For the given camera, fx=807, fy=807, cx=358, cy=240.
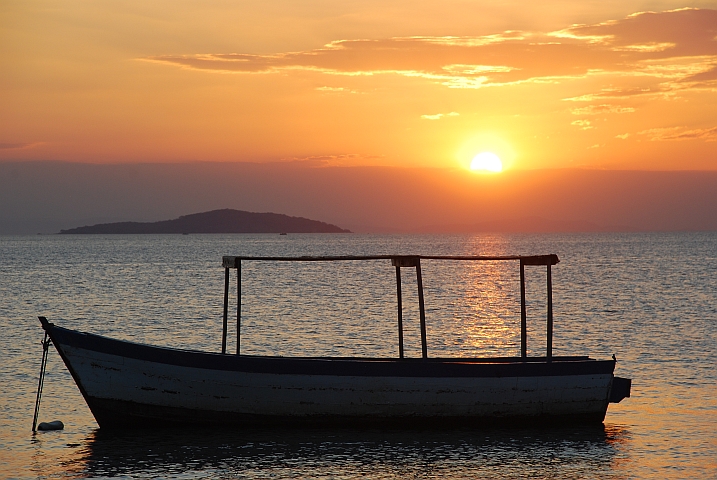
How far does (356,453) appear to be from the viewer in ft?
58.3

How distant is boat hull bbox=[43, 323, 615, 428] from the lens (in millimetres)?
18875

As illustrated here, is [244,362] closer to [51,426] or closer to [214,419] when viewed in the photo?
[214,419]

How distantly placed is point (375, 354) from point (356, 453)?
54.2ft

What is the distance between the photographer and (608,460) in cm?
1753

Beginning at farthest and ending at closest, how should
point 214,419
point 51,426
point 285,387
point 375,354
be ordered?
point 375,354 < point 51,426 < point 214,419 < point 285,387

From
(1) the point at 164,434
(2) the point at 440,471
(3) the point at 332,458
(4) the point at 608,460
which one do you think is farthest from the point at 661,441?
(1) the point at 164,434

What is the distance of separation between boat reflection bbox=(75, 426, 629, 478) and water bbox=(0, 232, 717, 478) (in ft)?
0.15

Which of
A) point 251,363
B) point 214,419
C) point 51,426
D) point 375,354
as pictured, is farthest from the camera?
point 375,354

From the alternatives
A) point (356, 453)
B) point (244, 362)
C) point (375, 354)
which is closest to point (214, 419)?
point (244, 362)

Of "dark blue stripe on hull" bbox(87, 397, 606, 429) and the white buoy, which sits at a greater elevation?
"dark blue stripe on hull" bbox(87, 397, 606, 429)

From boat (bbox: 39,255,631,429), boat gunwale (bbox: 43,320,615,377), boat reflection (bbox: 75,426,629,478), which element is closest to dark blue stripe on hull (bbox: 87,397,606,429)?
boat (bbox: 39,255,631,429)

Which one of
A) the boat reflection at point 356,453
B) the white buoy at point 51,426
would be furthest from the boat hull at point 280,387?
the white buoy at point 51,426

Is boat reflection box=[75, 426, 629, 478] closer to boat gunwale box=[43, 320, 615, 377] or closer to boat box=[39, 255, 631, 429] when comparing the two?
boat box=[39, 255, 631, 429]

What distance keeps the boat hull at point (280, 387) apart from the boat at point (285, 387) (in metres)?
0.02
